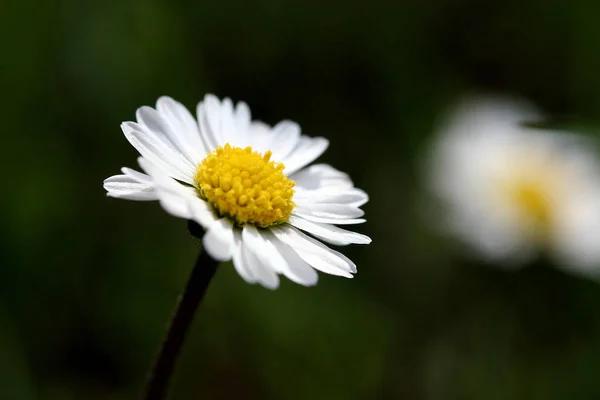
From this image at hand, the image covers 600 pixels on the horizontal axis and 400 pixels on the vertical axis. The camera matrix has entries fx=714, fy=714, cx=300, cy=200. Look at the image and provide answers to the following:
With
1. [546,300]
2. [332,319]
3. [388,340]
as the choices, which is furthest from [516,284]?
[332,319]

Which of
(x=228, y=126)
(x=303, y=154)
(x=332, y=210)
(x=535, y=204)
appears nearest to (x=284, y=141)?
(x=303, y=154)

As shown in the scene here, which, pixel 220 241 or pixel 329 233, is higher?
pixel 329 233

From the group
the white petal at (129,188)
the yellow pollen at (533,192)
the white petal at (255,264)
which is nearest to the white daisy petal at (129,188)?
the white petal at (129,188)

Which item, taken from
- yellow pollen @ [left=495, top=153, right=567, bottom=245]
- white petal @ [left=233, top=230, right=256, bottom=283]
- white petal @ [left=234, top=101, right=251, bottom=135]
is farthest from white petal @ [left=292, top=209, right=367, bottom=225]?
yellow pollen @ [left=495, top=153, right=567, bottom=245]

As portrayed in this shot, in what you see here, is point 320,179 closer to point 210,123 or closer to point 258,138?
point 258,138

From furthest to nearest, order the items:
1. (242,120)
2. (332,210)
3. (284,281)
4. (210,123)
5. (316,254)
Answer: (284,281)
(242,120)
(210,123)
(332,210)
(316,254)

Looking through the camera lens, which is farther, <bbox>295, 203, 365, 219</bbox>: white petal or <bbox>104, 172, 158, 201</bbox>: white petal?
<bbox>295, 203, 365, 219</bbox>: white petal

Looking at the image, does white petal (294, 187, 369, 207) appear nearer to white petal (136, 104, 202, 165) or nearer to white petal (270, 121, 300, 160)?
white petal (270, 121, 300, 160)
